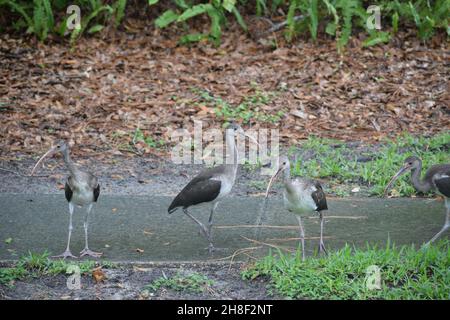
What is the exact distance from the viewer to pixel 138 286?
5.77 meters

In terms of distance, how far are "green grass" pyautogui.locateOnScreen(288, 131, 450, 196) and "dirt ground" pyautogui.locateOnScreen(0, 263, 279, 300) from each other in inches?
98.2

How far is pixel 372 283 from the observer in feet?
18.7

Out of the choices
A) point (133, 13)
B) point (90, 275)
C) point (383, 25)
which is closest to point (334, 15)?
point (383, 25)

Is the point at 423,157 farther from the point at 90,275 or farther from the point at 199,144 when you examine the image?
the point at 90,275

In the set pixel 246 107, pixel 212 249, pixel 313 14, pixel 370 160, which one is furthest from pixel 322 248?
pixel 313 14

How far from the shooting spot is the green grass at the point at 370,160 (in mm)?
8267

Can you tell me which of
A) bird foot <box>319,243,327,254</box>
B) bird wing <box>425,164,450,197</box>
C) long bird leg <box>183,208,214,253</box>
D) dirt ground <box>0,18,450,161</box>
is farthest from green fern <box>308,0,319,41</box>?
bird foot <box>319,243,327,254</box>

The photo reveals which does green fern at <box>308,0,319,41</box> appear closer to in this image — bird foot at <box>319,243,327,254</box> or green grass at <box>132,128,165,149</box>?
green grass at <box>132,128,165,149</box>

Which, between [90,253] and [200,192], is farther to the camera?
[200,192]

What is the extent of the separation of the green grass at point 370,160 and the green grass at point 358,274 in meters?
2.01

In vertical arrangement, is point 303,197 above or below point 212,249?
above

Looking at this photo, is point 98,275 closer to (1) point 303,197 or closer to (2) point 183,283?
(2) point 183,283

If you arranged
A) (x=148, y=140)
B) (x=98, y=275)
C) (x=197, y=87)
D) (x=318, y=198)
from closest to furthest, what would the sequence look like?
1. (x=98, y=275)
2. (x=318, y=198)
3. (x=148, y=140)
4. (x=197, y=87)

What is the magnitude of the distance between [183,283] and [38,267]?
48.4 inches
